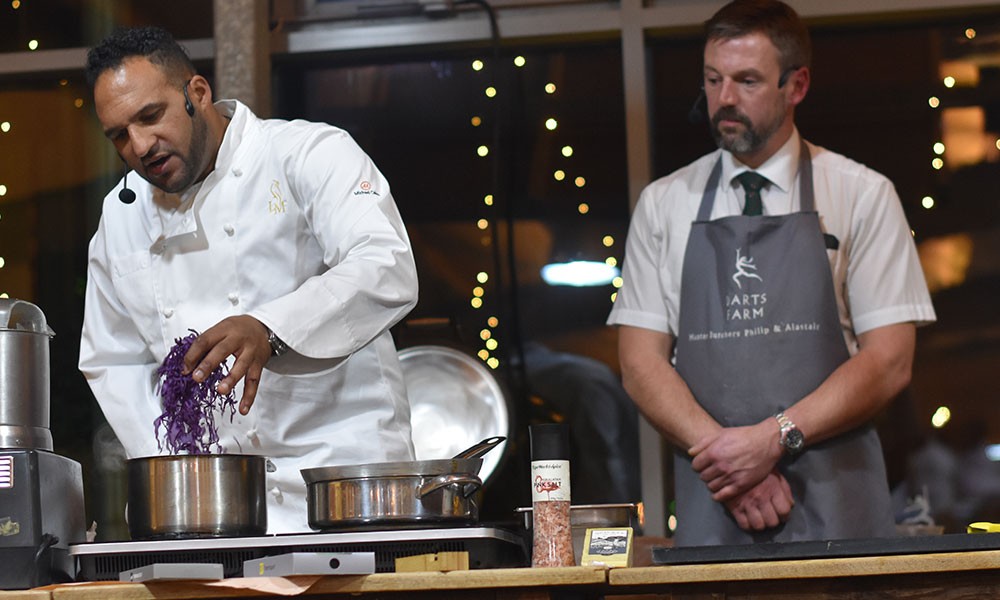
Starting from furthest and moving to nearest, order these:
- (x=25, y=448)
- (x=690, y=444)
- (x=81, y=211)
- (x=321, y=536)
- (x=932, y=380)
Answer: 1. (x=81, y=211)
2. (x=932, y=380)
3. (x=690, y=444)
4. (x=25, y=448)
5. (x=321, y=536)

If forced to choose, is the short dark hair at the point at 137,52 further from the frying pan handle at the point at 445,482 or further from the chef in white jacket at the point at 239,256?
the frying pan handle at the point at 445,482

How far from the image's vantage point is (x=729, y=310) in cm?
296

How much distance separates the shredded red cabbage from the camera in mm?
2174

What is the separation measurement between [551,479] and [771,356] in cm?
113

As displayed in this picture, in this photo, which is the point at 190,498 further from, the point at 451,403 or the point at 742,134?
the point at 451,403

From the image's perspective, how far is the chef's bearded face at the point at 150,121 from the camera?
8.15 ft

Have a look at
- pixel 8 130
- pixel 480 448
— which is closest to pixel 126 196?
pixel 480 448

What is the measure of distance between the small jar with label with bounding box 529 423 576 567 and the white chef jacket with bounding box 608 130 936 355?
1181 mm

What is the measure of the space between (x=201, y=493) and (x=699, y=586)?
0.70 metres

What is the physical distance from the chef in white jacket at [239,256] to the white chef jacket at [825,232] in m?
0.71

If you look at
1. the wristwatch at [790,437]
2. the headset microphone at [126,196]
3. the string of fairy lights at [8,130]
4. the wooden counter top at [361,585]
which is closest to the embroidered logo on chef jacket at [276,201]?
the headset microphone at [126,196]

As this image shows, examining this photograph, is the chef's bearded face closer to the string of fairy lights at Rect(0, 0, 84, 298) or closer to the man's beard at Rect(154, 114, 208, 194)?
the man's beard at Rect(154, 114, 208, 194)

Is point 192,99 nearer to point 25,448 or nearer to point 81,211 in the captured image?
point 25,448

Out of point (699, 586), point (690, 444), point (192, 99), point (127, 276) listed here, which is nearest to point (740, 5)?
point (690, 444)
